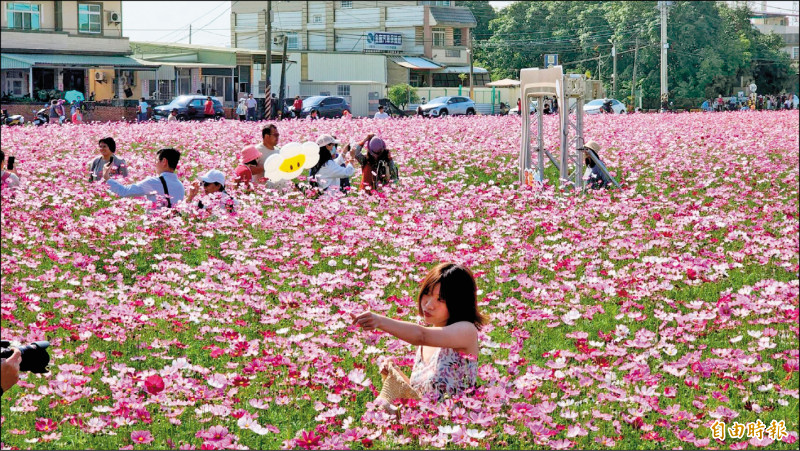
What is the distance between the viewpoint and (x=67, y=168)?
49.2ft

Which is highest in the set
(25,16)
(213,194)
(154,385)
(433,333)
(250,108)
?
(25,16)

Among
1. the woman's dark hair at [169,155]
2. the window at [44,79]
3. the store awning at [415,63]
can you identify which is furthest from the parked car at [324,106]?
the woman's dark hair at [169,155]

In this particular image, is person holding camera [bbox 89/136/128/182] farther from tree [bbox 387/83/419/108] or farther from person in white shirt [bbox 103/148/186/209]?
tree [bbox 387/83/419/108]

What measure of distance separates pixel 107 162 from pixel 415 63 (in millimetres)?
53341

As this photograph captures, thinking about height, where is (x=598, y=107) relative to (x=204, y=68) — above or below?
below

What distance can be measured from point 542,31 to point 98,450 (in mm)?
62638

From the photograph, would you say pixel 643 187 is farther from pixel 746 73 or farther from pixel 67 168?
pixel 746 73

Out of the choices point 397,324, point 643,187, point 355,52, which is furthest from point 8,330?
point 355,52

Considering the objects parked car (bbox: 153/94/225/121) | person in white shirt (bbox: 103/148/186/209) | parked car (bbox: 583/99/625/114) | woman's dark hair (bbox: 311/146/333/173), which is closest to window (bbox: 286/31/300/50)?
parked car (bbox: 153/94/225/121)

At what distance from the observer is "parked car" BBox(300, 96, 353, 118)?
43250 mm

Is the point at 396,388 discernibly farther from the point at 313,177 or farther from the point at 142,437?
the point at 313,177

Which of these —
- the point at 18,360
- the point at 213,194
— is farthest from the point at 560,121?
the point at 18,360

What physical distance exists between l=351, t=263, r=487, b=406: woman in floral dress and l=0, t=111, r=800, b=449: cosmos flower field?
163 mm

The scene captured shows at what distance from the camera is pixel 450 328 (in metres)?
5.19
